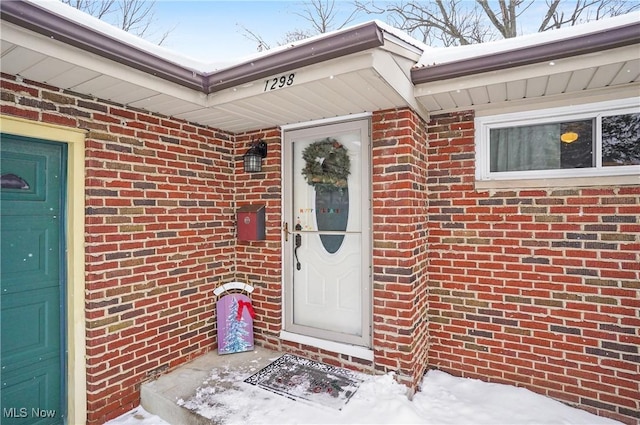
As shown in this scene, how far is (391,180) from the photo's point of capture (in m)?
3.24

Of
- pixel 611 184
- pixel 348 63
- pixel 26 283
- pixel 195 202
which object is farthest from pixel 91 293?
pixel 611 184

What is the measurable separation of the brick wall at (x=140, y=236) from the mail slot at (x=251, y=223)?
0.84ft

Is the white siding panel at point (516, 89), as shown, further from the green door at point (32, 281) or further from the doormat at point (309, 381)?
the green door at point (32, 281)

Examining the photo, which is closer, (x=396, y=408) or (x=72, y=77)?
(x=72, y=77)

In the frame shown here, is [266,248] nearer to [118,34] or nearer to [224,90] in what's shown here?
[224,90]

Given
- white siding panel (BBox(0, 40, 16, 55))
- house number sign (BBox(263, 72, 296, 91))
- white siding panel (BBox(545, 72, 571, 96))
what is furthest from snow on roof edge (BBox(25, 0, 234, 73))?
white siding panel (BBox(545, 72, 571, 96))

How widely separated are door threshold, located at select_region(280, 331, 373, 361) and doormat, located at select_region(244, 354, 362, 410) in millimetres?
172

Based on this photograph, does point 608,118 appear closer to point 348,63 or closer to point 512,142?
point 512,142

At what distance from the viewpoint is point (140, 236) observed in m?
3.21

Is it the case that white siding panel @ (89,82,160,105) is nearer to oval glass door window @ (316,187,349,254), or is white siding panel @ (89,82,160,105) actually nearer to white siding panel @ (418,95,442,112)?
oval glass door window @ (316,187,349,254)

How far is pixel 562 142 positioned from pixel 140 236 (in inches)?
158

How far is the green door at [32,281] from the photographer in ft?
8.41

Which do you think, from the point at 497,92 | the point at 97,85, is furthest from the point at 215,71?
the point at 497,92

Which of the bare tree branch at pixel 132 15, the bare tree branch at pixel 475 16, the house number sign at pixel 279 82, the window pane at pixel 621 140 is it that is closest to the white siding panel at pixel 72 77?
the house number sign at pixel 279 82
